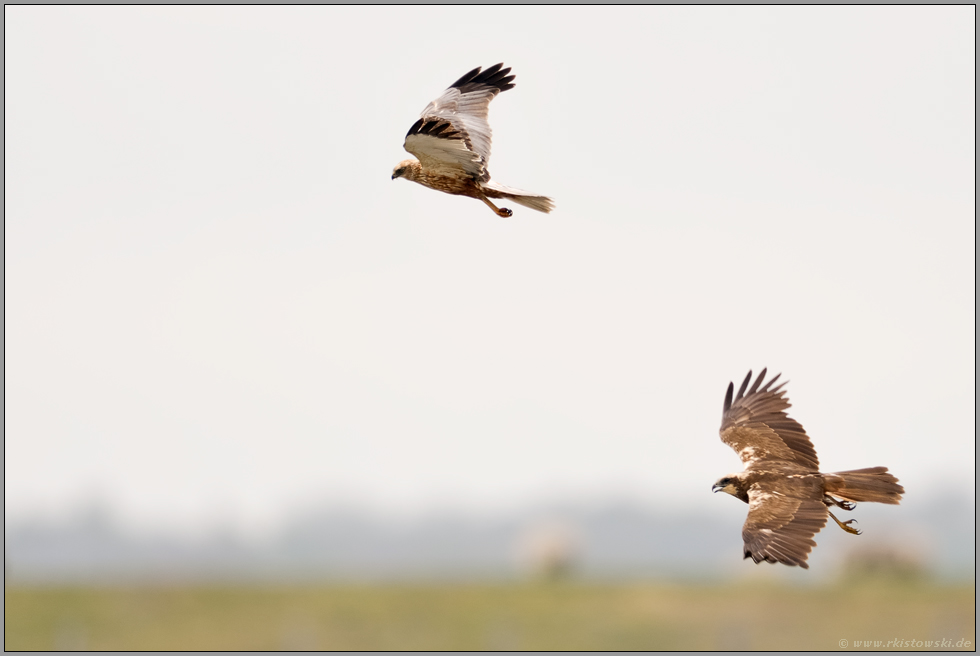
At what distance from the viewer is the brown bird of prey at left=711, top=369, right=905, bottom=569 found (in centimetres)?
1180

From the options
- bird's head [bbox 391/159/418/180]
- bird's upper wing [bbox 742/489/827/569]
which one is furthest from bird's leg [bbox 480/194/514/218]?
bird's upper wing [bbox 742/489/827/569]

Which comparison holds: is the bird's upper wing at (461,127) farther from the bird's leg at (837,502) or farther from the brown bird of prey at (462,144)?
the bird's leg at (837,502)

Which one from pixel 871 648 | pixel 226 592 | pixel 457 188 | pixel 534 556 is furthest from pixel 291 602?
pixel 457 188

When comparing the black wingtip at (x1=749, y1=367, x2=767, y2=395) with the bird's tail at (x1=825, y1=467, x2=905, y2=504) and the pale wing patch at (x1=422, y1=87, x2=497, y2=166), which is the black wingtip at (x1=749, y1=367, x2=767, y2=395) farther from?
the pale wing patch at (x1=422, y1=87, x2=497, y2=166)

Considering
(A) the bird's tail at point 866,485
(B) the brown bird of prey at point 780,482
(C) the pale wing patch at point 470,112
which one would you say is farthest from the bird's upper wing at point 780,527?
(C) the pale wing patch at point 470,112

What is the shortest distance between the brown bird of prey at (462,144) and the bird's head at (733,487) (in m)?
3.20

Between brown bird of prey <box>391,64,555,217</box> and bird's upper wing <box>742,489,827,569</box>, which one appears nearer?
bird's upper wing <box>742,489,827,569</box>

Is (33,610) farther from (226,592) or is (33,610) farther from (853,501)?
(853,501)

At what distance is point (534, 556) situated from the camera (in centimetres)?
7075

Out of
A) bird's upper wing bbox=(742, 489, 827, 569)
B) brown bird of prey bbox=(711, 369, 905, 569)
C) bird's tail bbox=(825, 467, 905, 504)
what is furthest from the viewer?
bird's tail bbox=(825, 467, 905, 504)

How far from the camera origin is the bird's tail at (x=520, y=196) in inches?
535

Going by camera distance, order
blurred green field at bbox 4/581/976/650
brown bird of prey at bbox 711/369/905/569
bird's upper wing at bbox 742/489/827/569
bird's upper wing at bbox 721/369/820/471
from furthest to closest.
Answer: blurred green field at bbox 4/581/976/650 → bird's upper wing at bbox 721/369/820/471 → brown bird of prey at bbox 711/369/905/569 → bird's upper wing at bbox 742/489/827/569

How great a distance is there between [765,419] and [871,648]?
43.4 meters

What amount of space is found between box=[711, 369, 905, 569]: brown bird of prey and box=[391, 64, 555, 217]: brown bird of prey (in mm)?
3015
